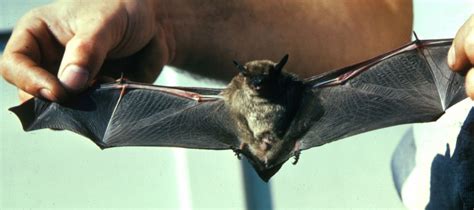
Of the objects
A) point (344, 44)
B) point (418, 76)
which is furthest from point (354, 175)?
point (418, 76)

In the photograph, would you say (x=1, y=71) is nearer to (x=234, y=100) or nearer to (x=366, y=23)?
(x=234, y=100)

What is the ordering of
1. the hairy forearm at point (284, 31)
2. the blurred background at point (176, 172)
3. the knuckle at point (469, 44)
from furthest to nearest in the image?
the blurred background at point (176, 172) → the hairy forearm at point (284, 31) → the knuckle at point (469, 44)

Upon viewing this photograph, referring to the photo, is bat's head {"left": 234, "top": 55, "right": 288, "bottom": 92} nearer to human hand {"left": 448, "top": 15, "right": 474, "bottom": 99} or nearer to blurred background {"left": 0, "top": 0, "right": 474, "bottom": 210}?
human hand {"left": 448, "top": 15, "right": 474, "bottom": 99}

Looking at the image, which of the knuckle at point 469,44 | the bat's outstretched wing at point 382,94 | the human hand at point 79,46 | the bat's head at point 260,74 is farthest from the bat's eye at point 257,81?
the knuckle at point 469,44

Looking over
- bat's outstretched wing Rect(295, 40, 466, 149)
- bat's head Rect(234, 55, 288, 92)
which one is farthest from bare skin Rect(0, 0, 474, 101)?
A: bat's head Rect(234, 55, 288, 92)

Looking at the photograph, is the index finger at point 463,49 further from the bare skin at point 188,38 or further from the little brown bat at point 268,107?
the little brown bat at point 268,107

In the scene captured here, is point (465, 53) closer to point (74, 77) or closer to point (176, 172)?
point (74, 77)
